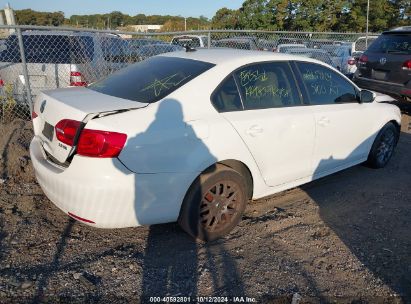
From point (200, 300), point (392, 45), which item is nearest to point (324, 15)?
point (392, 45)

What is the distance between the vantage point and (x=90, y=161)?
2.63m

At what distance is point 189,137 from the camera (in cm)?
288

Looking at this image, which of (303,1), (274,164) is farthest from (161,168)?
(303,1)

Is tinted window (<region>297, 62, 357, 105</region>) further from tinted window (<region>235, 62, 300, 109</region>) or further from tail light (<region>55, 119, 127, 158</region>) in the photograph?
tail light (<region>55, 119, 127, 158</region>)

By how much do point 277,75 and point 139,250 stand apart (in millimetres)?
2116

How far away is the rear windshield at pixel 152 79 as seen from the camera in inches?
121

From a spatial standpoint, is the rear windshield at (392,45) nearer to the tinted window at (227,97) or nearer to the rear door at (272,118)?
the rear door at (272,118)

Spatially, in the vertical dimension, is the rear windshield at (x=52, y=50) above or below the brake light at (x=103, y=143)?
above

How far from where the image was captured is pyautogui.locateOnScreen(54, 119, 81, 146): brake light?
2717mm

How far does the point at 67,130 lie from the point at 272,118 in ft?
5.86

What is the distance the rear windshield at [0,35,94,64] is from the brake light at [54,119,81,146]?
3933 millimetres

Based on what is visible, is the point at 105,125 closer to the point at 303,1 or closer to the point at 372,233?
the point at 372,233

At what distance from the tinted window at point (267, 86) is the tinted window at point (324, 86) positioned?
24 centimetres

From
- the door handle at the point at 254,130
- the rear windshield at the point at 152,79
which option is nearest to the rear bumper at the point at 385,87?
the door handle at the point at 254,130
